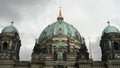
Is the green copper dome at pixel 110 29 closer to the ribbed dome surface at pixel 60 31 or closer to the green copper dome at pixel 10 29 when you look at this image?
the ribbed dome surface at pixel 60 31

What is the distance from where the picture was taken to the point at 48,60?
43.8m

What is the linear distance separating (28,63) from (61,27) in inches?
640

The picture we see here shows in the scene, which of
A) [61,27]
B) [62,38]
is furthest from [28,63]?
[61,27]

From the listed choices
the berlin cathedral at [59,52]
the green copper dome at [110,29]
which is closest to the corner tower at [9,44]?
the berlin cathedral at [59,52]

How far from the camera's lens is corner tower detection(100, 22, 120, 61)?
43844 mm

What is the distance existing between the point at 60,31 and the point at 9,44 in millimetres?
13440

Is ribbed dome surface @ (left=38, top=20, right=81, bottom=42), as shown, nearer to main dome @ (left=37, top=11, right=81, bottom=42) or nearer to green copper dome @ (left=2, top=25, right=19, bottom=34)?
main dome @ (left=37, top=11, right=81, bottom=42)

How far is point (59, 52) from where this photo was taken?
46750 mm

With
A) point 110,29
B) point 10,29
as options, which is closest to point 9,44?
point 10,29

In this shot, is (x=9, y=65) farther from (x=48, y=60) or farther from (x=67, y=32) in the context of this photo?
(x=67, y=32)

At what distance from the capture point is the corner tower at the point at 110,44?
144 ft

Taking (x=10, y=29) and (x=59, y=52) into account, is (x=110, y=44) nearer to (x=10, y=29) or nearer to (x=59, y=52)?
(x=59, y=52)

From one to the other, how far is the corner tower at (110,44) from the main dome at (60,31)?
959 centimetres

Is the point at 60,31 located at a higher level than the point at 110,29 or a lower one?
higher
